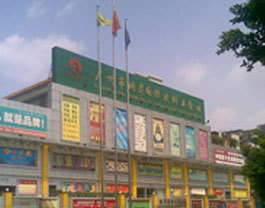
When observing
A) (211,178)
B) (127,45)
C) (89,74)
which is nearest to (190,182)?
(211,178)

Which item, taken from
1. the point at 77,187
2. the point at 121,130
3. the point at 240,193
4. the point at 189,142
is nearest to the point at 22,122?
the point at 77,187

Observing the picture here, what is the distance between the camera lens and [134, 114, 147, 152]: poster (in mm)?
42844

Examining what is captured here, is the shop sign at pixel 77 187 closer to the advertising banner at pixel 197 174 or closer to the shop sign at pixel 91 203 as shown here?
the shop sign at pixel 91 203

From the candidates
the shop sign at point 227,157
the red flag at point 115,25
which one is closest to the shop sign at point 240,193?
the shop sign at point 227,157

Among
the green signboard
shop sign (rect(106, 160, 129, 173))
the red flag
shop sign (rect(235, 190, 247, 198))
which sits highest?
the red flag

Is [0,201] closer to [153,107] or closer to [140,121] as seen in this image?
[140,121]

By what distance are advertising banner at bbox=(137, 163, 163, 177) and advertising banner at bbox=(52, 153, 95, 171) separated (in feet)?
22.4

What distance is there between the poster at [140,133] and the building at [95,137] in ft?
0.34

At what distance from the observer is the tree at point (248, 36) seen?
1161 cm

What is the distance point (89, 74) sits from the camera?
1563 inches

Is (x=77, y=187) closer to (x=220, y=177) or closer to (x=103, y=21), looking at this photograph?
(x=103, y=21)

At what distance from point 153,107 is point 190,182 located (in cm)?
1126

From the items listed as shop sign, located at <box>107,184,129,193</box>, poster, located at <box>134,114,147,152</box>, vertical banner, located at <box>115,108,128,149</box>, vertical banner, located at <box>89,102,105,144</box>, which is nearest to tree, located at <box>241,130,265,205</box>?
vertical banner, located at <box>89,102,105,144</box>

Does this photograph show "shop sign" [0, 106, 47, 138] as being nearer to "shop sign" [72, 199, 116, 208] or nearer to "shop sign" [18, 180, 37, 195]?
"shop sign" [18, 180, 37, 195]
